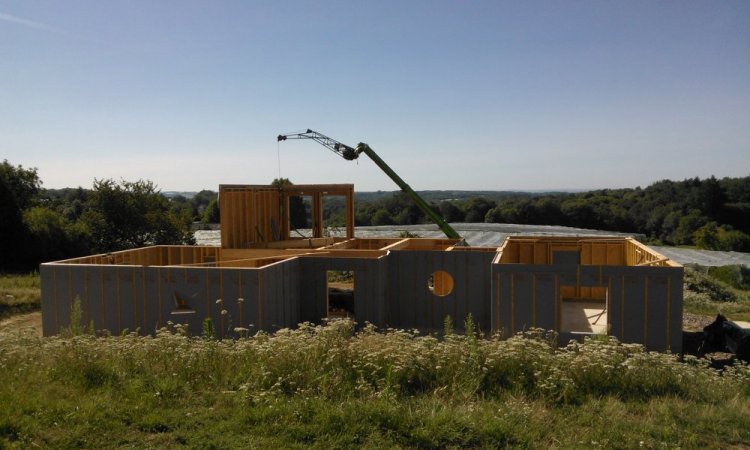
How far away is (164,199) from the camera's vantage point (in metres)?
36.2

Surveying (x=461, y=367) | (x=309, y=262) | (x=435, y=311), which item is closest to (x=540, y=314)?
(x=435, y=311)

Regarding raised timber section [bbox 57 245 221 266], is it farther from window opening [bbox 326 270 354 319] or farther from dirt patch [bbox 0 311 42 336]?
window opening [bbox 326 270 354 319]

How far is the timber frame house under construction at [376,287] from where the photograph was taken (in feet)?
39.9

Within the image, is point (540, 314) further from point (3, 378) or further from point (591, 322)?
point (3, 378)

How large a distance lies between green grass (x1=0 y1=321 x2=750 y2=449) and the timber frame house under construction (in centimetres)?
505

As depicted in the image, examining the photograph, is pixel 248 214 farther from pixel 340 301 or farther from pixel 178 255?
pixel 340 301

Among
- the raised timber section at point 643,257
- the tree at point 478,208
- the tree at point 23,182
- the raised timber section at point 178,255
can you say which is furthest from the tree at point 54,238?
the tree at point 478,208

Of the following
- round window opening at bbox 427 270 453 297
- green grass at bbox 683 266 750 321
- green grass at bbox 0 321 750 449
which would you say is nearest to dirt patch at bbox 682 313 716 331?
green grass at bbox 683 266 750 321

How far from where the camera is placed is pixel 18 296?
20109 millimetres

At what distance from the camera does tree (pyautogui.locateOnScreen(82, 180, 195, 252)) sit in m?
33.5

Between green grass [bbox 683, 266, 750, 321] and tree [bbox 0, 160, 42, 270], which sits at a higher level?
tree [bbox 0, 160, 42, 270]

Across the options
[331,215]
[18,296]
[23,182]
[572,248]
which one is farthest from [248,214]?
[331,215]

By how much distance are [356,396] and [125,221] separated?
31.6 m

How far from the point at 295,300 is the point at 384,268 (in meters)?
2.49
